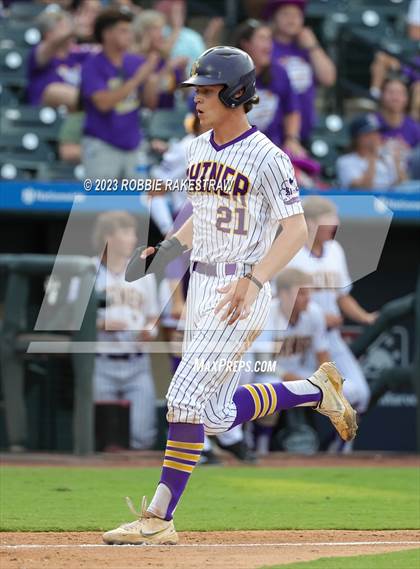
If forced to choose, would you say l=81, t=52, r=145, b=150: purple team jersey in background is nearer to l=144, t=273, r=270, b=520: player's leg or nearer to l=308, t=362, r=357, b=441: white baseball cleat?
l=308, t=362, r=357, b=441: white baseball cleat

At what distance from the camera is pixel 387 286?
10469mm

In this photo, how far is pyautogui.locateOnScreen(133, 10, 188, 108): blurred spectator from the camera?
10.7m

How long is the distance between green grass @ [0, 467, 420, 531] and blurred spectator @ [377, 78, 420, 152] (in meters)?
3.98

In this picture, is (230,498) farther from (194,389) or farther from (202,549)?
(194,389)

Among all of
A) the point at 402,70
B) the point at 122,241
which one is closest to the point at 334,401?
the point at 122,241

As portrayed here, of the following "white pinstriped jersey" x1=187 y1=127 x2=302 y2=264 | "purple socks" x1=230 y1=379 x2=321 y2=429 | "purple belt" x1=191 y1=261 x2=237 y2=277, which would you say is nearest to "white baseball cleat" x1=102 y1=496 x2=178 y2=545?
"purple socks" x1=230 y1=379 x2=321 y2=429

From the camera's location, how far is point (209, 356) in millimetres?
4902

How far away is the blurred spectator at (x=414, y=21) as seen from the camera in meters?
12.9

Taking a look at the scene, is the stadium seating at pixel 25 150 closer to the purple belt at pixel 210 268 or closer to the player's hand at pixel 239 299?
the purple belt at pixel 210 268

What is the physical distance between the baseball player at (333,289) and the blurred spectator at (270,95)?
886mm

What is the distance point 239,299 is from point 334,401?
34.9 inches

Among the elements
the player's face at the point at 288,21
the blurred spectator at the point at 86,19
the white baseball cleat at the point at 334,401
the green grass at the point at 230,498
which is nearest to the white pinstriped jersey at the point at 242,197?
the white baseball cleat at the point at 334,401

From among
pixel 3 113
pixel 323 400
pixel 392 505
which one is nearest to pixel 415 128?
pixel 3 113

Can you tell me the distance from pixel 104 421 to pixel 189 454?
163 inches
